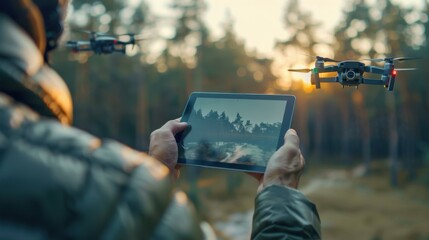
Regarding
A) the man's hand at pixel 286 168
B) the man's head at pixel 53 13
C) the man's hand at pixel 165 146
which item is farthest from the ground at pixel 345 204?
the man's head at pixel 53 13

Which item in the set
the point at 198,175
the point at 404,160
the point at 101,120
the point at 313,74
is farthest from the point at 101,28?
the point at 313,74

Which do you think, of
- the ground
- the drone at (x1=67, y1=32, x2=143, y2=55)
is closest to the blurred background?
the ground

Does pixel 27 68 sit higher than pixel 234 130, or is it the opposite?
pixel 27 68

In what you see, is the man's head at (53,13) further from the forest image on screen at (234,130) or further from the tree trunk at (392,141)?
the tree trunk at (392,141)

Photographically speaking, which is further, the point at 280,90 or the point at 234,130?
the point at 280,90

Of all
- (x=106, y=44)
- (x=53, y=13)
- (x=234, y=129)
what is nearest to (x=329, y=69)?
(x=234, y=129)

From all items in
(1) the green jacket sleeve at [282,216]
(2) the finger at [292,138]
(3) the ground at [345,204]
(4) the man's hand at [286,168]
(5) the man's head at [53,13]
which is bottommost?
(3) the ground at [345,204]

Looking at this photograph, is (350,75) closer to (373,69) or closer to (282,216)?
(373,69)
